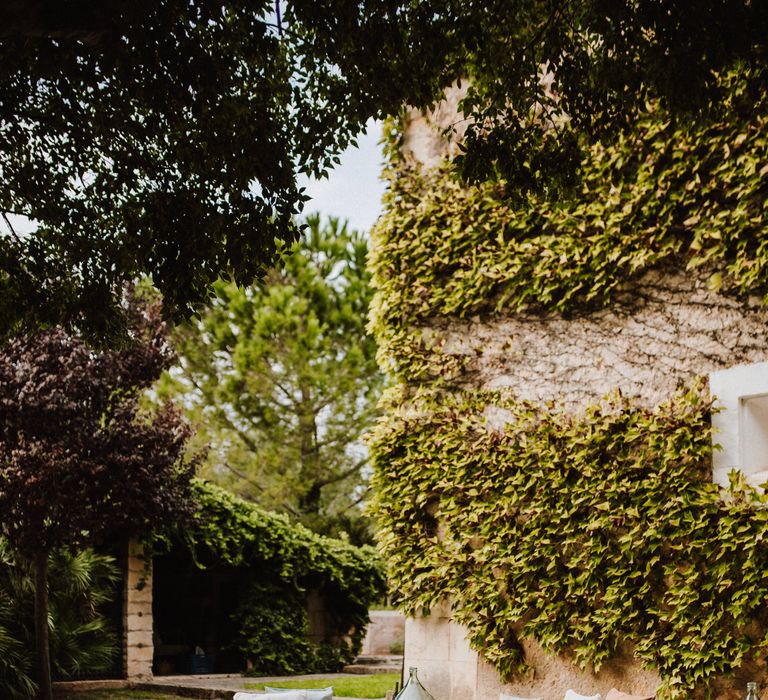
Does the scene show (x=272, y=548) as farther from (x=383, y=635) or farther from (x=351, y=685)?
(x=383, y=635)

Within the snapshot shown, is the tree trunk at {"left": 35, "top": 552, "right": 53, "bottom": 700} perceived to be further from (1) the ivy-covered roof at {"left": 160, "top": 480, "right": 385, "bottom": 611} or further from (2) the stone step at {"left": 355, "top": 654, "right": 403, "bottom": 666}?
(2) the stone step at {"left": 355, "top": 654, "right": 403, "bottom": 666}

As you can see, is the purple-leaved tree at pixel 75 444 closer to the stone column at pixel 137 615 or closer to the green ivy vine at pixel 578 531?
the stone column at pixel 137 615

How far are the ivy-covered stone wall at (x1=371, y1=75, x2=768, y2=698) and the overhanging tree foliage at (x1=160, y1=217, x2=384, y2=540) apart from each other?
36.7ft

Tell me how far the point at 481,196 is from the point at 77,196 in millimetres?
3118

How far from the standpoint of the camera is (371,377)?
19.1 metres

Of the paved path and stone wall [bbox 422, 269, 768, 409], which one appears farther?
the paved path

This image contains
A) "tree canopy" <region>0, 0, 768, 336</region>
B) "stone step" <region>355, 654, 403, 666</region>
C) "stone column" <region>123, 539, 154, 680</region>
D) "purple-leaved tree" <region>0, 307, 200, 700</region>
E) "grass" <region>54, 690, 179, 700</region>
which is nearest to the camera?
"tree canopy" <region>0, 0, 768, 336</region>

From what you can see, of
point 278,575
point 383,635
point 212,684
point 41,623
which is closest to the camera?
point 41,623

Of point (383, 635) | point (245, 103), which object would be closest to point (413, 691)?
point (245, 103)

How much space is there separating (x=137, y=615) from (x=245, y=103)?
344 inches

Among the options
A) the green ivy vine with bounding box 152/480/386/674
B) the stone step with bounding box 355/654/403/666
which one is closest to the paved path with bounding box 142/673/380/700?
the green ivy vine with bounding box 152/480/386/674

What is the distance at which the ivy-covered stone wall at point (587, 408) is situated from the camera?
559 cm

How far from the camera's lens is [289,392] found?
1869cm

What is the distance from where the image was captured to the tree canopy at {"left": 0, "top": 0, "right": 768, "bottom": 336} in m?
4.22
